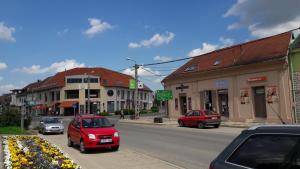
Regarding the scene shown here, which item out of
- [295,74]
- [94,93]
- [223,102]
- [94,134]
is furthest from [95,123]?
[94,93]

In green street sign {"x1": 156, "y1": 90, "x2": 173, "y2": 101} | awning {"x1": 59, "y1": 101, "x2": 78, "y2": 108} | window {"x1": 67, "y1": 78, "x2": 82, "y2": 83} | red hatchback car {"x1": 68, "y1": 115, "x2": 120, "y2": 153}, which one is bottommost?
red hatchback car {"x1": 68, "y1": 115, "x2": 120, "y2": 153}

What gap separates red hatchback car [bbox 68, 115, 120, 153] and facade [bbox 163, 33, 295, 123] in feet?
46.4

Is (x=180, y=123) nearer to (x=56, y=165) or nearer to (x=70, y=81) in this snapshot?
(x=56, y=165)

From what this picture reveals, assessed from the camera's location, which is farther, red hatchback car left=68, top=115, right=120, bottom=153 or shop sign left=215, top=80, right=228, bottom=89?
shop sign left=215, top=80, right=228, bottom=89

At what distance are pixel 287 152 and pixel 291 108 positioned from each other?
25638 millimetres

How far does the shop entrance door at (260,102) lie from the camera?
96.9ft

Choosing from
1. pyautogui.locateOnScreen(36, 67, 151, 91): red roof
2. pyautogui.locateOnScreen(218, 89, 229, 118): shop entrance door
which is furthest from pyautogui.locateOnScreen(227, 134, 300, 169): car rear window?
pyautogui.locateOnScreen(36, 67, 151, 91): red roof

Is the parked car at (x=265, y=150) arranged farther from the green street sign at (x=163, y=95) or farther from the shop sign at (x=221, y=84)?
the green street sign at (x=163, y=95)

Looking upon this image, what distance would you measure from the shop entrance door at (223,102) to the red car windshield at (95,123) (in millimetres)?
20199

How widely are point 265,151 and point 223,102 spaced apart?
3199 centimetres

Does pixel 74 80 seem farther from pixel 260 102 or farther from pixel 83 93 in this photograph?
pixel 260 102

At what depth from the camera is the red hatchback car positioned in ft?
47.2

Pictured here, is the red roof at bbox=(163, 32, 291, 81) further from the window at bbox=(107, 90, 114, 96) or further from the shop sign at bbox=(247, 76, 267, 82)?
the window at bbox=(107, 90, 114, 96)

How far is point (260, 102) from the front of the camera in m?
29.9
